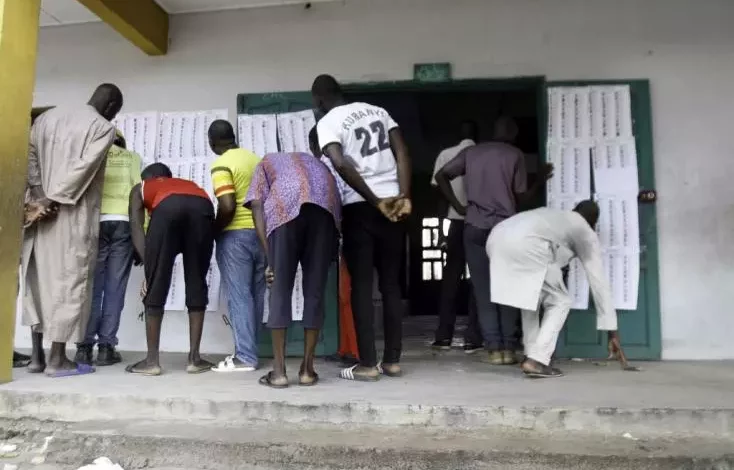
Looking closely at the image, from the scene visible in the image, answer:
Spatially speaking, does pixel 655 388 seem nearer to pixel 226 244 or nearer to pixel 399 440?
pixel 399 440

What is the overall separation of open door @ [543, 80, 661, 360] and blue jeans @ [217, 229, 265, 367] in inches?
93.0

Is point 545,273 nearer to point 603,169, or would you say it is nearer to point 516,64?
point 603,169

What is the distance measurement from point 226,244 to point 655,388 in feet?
9.03

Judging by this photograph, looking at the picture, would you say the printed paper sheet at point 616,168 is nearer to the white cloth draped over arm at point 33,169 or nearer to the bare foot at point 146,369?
the bare foot at point 146,369

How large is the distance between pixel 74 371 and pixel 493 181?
10.1 feet

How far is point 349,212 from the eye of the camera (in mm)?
3428

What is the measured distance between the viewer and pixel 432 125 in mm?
8891

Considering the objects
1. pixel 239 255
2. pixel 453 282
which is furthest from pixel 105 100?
pixel 453 282

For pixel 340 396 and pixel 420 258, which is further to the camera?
Answer: pixel 420 258

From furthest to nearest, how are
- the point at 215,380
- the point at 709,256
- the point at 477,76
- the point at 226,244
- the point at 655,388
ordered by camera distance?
1. the point at 477,76
2. the point at 709,256
3. the point at 226,244
4. the point at 215,380
5. the point at 655,388

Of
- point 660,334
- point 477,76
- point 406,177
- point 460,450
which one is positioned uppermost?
point 477,76

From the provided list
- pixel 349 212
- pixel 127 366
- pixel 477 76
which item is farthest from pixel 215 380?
pixel 477 76

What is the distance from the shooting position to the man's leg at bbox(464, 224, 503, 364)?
411 cm

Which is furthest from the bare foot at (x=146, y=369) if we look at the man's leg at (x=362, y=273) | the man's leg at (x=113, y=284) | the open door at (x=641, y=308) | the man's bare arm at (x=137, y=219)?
the open door at (x=641, y=308)
